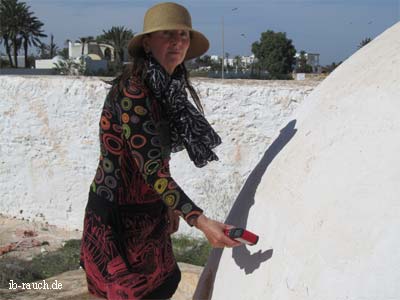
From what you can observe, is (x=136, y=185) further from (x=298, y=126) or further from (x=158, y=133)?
(x=298, y=126)

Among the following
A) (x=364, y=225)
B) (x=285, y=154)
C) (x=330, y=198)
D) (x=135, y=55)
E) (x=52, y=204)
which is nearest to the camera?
(x=364, y=225)

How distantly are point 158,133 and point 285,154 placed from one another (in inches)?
14.8

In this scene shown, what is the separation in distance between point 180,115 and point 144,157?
217 mm

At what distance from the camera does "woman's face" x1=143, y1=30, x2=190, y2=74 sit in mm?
1887

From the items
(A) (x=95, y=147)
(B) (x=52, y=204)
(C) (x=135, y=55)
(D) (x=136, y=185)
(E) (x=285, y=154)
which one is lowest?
(B) (x=52, y=204)

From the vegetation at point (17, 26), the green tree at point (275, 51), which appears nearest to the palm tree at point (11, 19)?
the vegetation at point (17, 26)

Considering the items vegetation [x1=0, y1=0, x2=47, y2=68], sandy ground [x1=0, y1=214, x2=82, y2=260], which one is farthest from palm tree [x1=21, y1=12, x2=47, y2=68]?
sandy ground [x1=0, y1=214, x2=82, y2=260]

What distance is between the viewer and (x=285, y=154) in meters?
1.80

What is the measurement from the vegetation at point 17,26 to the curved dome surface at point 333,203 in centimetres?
3642

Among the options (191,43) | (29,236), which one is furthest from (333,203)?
(29,236)

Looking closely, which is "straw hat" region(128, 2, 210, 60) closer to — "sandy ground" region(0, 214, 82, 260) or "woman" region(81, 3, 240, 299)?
"woman" region(81, 3, 240, 299)

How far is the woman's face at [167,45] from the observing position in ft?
6.19

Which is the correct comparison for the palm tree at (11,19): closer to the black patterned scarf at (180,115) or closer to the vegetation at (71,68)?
the vegetation at (71,68)

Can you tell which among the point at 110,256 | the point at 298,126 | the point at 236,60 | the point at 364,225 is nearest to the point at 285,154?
the point at 298,126
